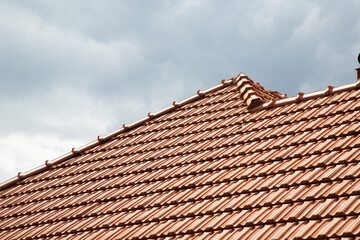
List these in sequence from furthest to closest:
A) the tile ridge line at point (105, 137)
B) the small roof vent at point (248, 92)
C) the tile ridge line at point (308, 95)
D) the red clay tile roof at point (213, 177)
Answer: the tile ridge line at point (105, 137), the small roof vent at point (248, 92), the tile ridge line at point (308, 95), the red clay tile roof at point (213, 177)

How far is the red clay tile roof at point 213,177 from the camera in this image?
564cm

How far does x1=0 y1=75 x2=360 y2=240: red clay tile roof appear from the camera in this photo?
5.64 meters

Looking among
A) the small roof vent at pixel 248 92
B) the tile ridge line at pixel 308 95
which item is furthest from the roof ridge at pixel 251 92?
the tile ridge line at pixel 308 95

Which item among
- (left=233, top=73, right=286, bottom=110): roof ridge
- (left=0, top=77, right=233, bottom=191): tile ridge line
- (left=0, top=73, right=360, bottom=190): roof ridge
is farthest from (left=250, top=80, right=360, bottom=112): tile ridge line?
(left=0, top=77, right=233, bottom=191): tile ridge line

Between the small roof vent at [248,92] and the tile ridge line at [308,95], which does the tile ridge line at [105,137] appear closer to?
the small roof vent at [248,92]

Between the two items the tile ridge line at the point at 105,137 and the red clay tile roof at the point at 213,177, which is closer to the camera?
the red clay tile roof at the point at 213,177

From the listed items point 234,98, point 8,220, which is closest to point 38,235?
point 8,220

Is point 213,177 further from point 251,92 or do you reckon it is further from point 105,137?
point 105,137

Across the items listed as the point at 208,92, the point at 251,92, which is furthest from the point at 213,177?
the point at 208,92

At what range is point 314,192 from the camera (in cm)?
570

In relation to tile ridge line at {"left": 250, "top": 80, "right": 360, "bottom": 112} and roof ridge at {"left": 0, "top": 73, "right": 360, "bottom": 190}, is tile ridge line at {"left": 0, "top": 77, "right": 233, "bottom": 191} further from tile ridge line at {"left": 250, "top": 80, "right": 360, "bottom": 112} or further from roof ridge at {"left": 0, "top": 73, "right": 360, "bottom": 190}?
tile ridge line at {"left": 250, "top": 80, "right": 360, "bottom": 112}

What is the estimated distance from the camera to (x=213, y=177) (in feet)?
23.0

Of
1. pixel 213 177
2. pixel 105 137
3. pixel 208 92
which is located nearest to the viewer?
pixel 213 177

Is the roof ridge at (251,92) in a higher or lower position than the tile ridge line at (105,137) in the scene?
lower
